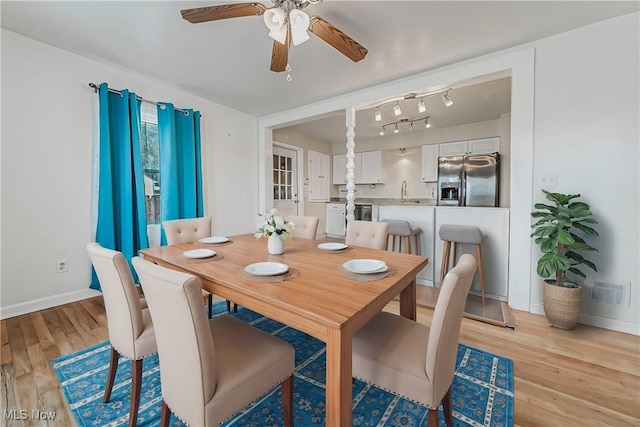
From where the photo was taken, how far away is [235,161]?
442 cm

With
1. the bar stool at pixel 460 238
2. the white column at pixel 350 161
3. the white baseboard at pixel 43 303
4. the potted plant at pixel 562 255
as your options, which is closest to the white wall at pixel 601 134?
the potted plant at pixel 562 255

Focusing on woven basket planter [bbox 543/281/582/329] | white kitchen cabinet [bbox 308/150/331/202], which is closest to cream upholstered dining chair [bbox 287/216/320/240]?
woven basket planter [bbox 543/281/582/329]

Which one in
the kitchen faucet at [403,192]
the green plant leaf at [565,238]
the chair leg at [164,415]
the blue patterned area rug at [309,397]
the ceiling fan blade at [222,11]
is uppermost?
the ceiling fan blade at [222,11]

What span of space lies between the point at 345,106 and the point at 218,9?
7.50 feet

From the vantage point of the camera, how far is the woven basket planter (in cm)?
211

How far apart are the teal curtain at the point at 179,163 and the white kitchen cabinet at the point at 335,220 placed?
3.26 meters

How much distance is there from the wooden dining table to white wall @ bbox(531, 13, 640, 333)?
6.02ft

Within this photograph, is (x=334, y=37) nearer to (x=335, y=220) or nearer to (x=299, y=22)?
(x=299, y=22)

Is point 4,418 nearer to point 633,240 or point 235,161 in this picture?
point 235,161

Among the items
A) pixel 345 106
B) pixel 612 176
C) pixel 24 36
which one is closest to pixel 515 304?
pixel 612 176

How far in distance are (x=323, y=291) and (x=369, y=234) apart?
122 cm

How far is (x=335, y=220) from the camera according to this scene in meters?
6.35

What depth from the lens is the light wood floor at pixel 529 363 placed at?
1373 mm

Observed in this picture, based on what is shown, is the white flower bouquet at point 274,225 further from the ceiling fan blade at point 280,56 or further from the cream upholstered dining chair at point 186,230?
the ceiling fan blade at point 280,56
